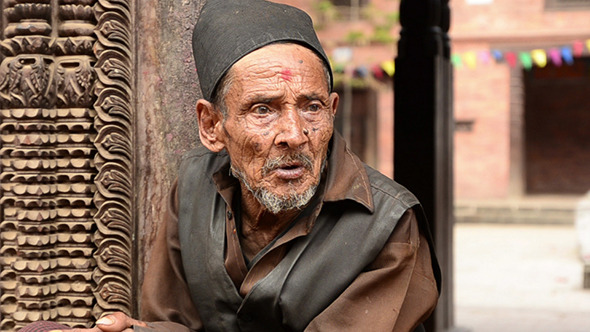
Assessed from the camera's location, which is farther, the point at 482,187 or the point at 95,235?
the point at 482,187

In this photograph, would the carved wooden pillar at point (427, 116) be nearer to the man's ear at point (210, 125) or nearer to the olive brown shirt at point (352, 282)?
the olive brown shirt at point (352, 282)

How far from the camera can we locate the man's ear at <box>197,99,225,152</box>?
2107mm

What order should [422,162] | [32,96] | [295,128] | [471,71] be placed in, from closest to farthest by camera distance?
[295,128]
[32,96]
[422,162]
[471,71]

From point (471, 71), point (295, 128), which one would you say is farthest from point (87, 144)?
point (471, 71)

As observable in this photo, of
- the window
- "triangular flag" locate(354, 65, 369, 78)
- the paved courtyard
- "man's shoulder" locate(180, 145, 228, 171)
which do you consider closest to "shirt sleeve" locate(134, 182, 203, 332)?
"man's shoulder" locate(180, 145, 228, 171)

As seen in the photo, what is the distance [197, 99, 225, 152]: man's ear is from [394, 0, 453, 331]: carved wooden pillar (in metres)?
3.03

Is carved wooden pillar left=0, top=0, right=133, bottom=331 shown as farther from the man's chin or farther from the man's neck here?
the man's chin

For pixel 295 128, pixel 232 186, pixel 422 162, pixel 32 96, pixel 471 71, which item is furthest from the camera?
pixel 471 71

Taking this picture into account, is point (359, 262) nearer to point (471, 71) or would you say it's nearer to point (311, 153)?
point (311, 153)

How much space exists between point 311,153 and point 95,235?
0.88m

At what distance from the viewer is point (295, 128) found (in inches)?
76.7

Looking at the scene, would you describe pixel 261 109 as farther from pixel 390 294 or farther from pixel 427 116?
pixel 427 116

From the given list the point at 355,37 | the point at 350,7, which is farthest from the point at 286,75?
the point at 350,7

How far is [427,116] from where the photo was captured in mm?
4977
